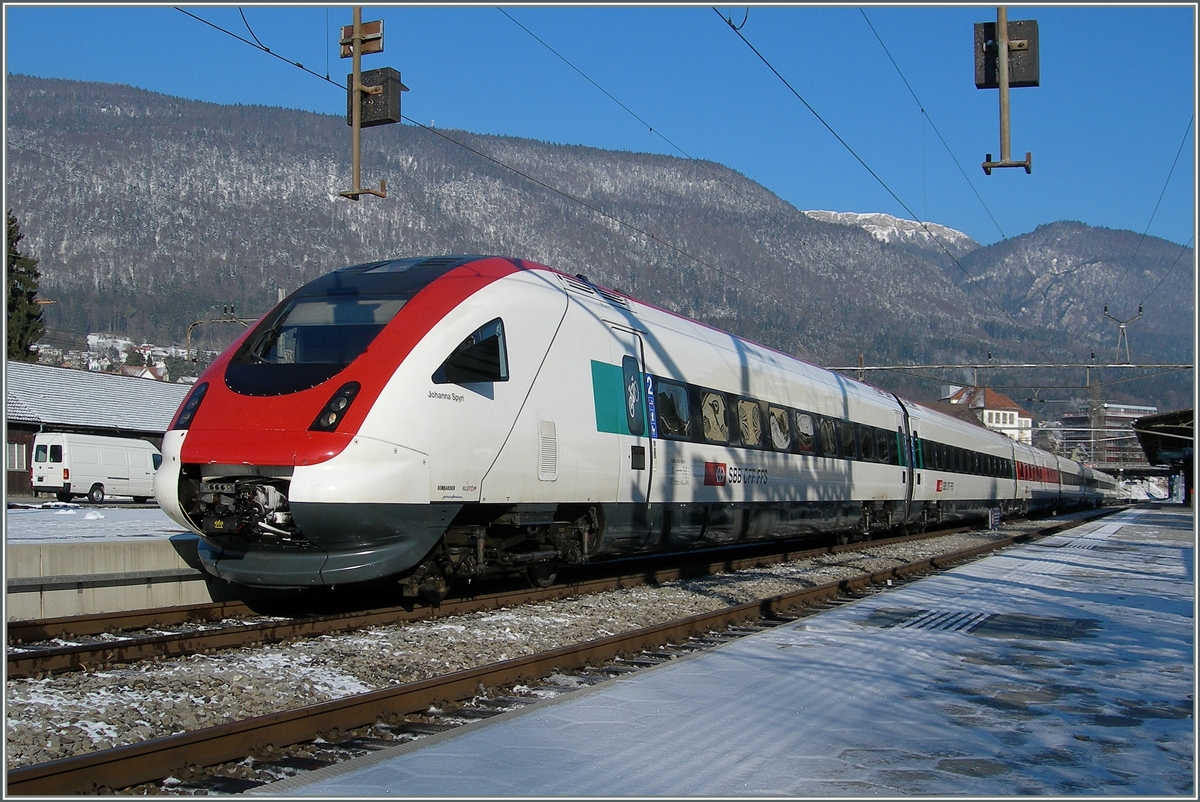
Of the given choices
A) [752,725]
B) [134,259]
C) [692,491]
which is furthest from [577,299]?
[134,259]

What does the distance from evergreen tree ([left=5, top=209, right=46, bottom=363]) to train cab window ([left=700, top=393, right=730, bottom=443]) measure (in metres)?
52.1

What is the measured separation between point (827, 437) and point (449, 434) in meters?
11.3

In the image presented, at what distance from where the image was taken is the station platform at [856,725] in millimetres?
5051

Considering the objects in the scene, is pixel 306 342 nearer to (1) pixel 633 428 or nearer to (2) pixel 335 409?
(2) pixel 335 409

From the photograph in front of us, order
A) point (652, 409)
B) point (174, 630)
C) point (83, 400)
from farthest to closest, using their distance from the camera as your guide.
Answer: point (83, 400) → point (652, 409) → point (174, 630)

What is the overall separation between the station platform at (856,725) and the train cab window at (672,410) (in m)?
3.00

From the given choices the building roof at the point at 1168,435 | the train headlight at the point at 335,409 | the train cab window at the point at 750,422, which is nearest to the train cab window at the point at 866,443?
the train cab window at the point at 750,422

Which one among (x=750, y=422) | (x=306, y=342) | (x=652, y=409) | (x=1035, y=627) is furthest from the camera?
(x=750, y=422)

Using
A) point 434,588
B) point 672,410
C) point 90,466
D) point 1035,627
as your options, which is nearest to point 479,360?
point 434,588

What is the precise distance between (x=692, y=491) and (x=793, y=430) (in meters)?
4.47

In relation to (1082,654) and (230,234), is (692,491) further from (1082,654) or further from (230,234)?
(230,234)

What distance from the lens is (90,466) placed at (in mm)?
36094

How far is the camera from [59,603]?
941 cm

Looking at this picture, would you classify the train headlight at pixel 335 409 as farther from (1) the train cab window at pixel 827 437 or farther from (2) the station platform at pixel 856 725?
(1) the train cab window at pixel 827 437
